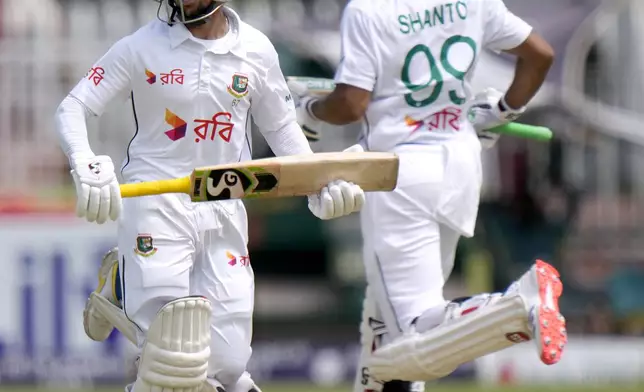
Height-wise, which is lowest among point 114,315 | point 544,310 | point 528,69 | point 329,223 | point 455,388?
point 455,388

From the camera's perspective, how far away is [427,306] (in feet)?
19.9

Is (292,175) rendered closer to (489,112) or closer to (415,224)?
(415,224)

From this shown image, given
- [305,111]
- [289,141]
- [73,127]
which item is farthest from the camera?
[305,111]

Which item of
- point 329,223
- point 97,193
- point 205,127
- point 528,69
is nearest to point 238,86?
point 205,127

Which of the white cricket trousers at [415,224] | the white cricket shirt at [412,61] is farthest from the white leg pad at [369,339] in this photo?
the white cricket shirt at [412,61]

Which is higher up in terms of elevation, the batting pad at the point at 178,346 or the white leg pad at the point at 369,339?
the batting pad at the point at 178,346

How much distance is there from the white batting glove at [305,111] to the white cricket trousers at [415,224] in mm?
457

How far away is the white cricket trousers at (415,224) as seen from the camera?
20.0 ft

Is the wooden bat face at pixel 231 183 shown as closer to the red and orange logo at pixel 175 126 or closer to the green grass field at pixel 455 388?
the red and orange logo at pixel 175 126

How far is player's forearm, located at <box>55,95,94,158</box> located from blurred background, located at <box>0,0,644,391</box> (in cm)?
473

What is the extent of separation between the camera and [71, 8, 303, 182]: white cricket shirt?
5.41 meters

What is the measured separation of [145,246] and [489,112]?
5.59 feet

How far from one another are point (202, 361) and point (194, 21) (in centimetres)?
107

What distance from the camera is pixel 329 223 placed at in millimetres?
11234
